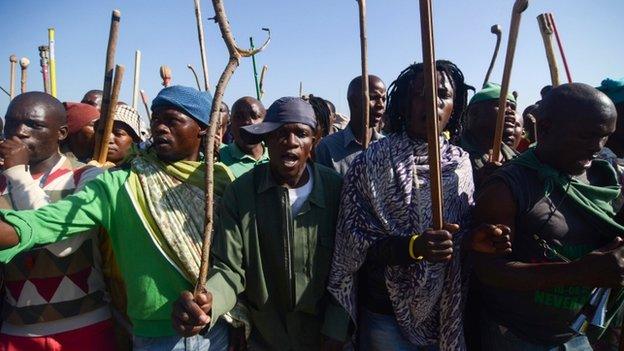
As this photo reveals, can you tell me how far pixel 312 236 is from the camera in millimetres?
2064

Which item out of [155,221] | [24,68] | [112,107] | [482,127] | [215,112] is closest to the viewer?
[215,112]

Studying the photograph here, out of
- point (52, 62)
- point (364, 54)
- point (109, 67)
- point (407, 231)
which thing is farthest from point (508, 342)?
point (52, 62)

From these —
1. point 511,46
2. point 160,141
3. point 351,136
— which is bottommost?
point 160,141

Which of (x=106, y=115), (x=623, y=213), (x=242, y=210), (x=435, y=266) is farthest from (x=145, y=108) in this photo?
(x=623, y=213)

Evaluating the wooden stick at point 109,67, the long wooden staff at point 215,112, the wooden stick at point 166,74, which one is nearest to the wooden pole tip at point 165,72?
the wooden stick at point 166,74

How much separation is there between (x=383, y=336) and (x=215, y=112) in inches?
52.2

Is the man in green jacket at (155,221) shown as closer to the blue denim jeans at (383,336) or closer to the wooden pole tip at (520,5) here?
the blue denim jeans at (383,336)

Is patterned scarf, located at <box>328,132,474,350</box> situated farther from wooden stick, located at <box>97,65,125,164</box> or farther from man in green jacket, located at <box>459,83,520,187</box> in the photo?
wooden stick, located at <box>97,65,125,164</box>

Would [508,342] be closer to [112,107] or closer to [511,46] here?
[511,46]

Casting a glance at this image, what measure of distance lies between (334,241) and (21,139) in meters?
1.59

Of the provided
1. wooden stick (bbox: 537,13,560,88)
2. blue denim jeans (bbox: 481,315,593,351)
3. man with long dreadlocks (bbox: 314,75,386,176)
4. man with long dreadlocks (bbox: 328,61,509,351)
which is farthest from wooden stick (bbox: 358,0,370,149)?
blue denim jeans (bbox: 481,315,593,351)

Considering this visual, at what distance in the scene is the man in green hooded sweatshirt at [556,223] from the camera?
5.69 ft

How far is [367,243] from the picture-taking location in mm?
1978

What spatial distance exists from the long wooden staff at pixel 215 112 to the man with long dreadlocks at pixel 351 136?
2095mm
